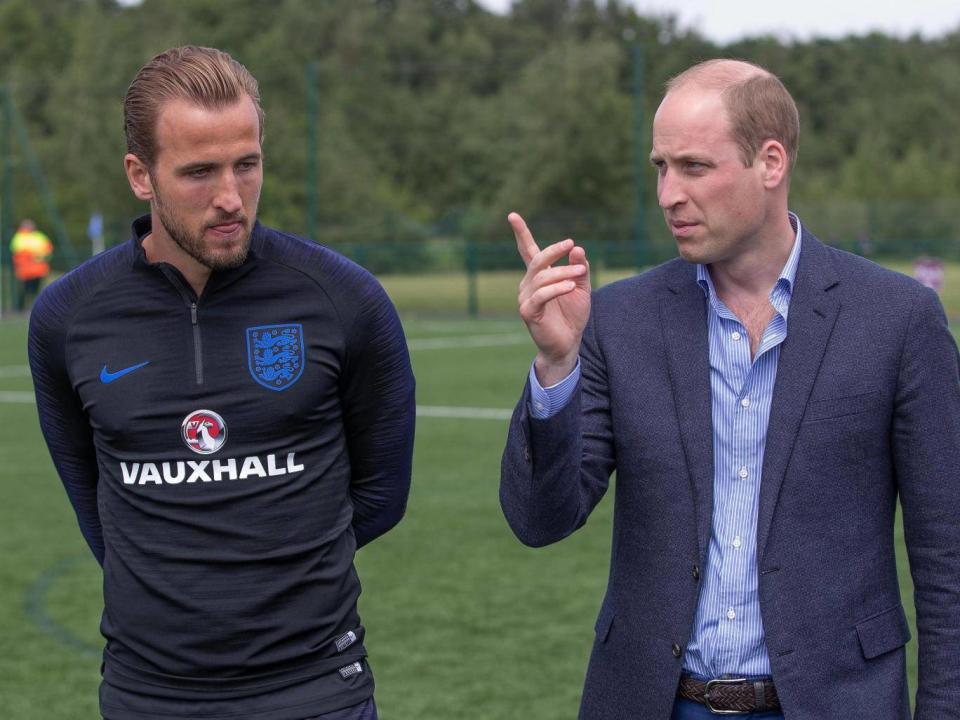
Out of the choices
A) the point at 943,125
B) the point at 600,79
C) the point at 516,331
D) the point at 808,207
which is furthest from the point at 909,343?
the point at 943,125

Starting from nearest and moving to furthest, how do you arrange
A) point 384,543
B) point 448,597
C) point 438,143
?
1. point 448,597
2. point 384,543
3. point 438,143

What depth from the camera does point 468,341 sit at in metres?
24.5

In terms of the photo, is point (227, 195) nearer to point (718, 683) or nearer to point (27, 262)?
point (718, 683)

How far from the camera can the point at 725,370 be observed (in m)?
2.96

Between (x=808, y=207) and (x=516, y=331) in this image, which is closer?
(x=516, y=331)

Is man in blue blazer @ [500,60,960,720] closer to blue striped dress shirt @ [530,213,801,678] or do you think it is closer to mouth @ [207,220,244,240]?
blue striped dress shirt @ [530,213,801,678]

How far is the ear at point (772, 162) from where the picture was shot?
292 cm

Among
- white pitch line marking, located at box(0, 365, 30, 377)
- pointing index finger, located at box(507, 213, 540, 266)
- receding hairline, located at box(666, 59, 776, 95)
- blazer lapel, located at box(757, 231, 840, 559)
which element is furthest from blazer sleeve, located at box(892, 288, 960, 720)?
white pitch line marking, located at box(0, 365, 30, 377)

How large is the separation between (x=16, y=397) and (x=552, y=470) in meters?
15.2

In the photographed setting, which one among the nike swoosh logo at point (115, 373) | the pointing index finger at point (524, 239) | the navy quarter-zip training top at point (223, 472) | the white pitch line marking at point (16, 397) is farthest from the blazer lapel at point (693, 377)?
the white pitch line marking at point (16, 397)

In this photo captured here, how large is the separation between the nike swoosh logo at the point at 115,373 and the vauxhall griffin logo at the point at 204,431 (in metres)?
0.15

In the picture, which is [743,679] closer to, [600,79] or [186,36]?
[600,79]

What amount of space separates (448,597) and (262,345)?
4973 mm

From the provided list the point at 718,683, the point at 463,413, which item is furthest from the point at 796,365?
the point at 463,413
